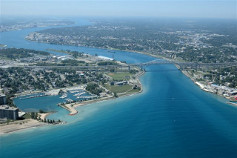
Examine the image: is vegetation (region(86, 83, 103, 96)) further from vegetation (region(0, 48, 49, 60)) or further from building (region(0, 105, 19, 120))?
vegetation (region(0, 48, 49, 60))

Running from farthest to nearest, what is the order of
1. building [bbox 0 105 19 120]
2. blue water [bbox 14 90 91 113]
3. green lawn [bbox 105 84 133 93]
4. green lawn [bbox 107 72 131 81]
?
green lawn [bbox 107 72 131 81] < green lawn [bbox 105 84 133 93] < blue water [bbox 14 90 91 113] < building [bbox 0 105 19 120]

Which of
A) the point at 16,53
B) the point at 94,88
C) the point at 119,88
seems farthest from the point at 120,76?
the point at 16,53

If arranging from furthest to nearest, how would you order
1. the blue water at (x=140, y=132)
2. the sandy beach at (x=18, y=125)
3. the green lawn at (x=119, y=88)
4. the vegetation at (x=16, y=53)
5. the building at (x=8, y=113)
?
1. the vegetation at (x=16, y=53)
2. the green lawn at (x=119, y=88)
3. the building at (x=8, y=113)
4. the sandy beach at (x=18, y=125)
5. the blue water at (x=140, y=132)

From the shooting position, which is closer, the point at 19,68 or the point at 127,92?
the point at 127,92

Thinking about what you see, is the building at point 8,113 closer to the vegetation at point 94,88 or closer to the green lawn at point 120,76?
the vegetation at point 94,88

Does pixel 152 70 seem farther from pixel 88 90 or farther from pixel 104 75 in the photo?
pixel 88 90

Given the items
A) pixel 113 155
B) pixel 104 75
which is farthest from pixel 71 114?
pixel 104 75

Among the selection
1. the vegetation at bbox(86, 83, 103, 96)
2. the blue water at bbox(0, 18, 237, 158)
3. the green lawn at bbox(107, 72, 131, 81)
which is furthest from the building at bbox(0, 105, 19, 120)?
the green lawn at bbox(107, 72, 131, 81)

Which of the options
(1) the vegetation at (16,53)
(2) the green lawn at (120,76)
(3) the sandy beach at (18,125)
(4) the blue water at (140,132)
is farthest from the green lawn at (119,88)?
(1) the vegetation at (16,53)
